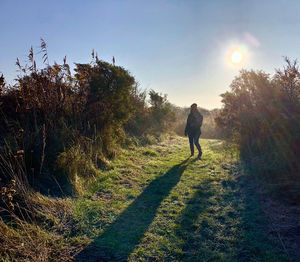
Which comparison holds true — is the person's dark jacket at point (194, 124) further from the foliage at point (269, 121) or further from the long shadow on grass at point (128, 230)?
the long shadow on grass at point (128, 230)

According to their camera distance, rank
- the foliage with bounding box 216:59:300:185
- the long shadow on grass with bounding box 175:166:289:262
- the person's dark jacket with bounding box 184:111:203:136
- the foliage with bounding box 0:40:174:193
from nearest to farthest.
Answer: the long shadow on grass with bounding box 175:166:289:262
the foliage with bounding box 0:40:174:193
the foliage with bounding box 216:59:300:185
the person's dark jacket with bounding box 184:111:203:136

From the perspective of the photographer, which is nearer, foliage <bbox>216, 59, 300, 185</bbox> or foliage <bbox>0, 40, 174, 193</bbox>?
foliage <bbox>0, 40, 174, 193</bbox>

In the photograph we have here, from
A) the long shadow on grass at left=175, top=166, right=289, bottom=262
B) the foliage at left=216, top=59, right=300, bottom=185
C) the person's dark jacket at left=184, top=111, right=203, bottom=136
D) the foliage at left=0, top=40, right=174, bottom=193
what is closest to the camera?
the long shadow on grass at left=175, top=166, right=289, bottom=262

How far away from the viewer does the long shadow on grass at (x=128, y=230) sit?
2738 millimetres

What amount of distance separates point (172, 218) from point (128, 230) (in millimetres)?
794

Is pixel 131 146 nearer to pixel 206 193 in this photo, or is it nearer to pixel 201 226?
pixel 206 193

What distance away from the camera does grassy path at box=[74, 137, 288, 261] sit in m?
2.74

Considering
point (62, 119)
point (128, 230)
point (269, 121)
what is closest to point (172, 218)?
point (128, 230)

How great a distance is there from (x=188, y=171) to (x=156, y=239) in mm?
3553

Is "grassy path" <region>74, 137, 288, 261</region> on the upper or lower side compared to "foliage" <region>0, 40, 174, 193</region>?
lower

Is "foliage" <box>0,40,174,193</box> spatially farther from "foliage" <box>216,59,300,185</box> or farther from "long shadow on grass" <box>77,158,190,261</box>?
"foliage" <box>216,59,300,185</box>

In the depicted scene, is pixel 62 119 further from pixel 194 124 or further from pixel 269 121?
pixel 269 121

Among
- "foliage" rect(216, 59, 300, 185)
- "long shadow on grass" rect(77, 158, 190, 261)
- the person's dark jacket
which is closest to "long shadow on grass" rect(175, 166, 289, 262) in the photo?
"long shadow on grass" rect(77, 158, 190, 261)

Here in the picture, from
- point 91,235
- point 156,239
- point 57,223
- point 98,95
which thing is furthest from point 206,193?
point 98,95
